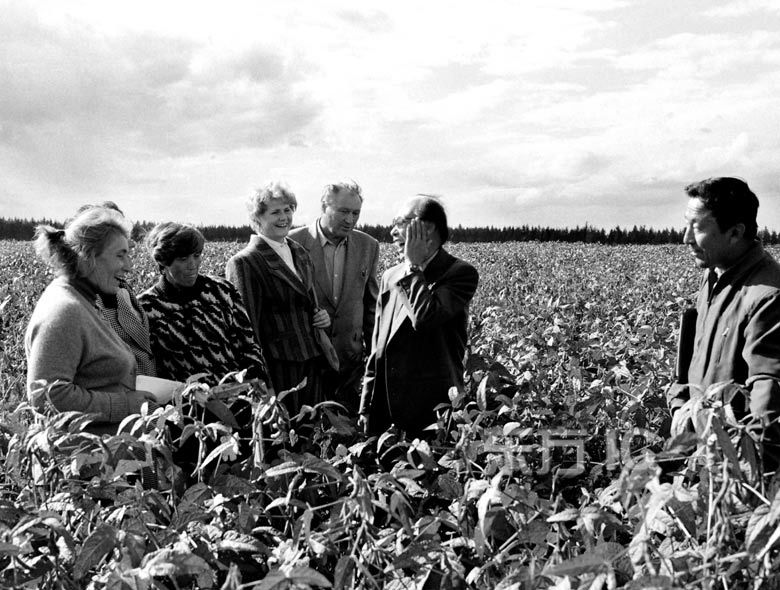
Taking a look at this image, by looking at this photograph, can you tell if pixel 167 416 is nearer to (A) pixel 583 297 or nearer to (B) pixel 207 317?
(B) pixel 207 317

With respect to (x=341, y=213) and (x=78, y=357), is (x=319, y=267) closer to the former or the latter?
(x=341, y=213)

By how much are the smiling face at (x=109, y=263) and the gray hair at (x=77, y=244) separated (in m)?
0.01

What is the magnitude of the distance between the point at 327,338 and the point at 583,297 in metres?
5.93

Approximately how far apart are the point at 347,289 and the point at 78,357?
218 centimetres

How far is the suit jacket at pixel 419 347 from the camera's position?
3.68 m

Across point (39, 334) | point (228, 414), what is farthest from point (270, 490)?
point (39, 334)

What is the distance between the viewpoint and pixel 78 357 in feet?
9.49

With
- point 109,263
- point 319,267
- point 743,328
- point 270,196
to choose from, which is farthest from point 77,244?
point 743,328

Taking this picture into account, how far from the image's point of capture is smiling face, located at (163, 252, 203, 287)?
357 cm

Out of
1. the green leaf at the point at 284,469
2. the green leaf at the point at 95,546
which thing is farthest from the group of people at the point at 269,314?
the green leaf at the point at 95,546

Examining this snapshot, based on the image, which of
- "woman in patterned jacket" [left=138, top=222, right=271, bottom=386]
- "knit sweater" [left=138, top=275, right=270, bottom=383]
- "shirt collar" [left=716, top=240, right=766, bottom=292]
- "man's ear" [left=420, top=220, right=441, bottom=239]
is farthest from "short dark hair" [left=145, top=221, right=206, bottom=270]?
"shirt collar" [left=716, top=240, right=766, bottom=292]

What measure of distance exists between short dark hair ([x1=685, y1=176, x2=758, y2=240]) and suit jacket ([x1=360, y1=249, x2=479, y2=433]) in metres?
1.21

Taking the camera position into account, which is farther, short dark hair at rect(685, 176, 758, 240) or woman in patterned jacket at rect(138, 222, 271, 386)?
woman in patterned jacket at rect(138, 222, 271, 386)

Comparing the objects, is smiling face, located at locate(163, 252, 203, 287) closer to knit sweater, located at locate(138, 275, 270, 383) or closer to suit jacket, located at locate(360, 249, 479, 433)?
knit sweater, located at locate(138, 275, 270, 383)
